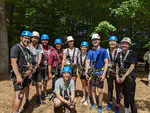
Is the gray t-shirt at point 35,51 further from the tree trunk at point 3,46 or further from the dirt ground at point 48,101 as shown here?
the tree trunk at point 3,46

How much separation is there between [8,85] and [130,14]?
6.72 meters

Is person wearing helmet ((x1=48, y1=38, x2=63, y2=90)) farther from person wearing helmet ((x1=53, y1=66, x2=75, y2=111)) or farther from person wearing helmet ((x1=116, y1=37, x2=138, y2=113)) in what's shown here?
person wearing helmet ((x1=116, y1=37, x2=138, y2=113))

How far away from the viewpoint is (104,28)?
823 centimetres

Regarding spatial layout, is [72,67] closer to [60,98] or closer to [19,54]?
[60,98]

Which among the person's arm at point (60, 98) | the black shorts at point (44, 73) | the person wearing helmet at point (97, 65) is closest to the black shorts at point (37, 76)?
the black shorts at point (44, 73)

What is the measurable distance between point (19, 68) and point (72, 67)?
6.21 feet

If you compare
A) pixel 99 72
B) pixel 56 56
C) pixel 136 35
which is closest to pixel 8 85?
pixel 56 56

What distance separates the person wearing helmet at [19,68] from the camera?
423cm

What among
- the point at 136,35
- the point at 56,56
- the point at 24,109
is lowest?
the point at 24,109

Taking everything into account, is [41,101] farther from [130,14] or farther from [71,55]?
[130,14]

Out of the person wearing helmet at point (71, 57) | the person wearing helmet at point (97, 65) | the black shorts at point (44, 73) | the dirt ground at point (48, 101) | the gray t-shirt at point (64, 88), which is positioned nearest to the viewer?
the gray t-shirt at point (64, 88)

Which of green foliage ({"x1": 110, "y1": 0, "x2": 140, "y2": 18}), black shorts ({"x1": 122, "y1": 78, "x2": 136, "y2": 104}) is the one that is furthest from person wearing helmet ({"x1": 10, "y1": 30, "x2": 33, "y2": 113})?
green foliage ({"x1": 110, "y1": 0, "x2": 140, "y2": 18})

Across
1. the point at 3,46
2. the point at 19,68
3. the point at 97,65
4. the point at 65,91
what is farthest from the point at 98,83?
the point at 3,46

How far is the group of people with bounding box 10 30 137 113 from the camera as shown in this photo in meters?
4.30
